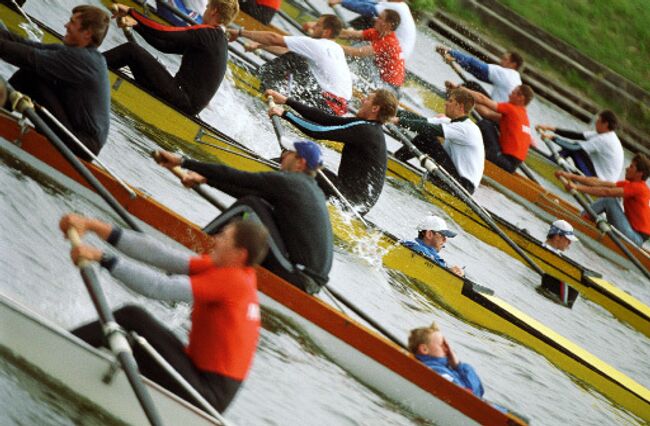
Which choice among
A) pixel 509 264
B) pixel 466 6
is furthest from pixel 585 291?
pixel 466 6

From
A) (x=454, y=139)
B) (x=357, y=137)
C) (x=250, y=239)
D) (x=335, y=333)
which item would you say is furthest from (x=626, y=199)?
(x=250, y=239)

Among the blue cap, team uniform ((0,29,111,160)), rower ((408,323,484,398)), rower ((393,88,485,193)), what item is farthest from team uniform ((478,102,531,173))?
the blue cap

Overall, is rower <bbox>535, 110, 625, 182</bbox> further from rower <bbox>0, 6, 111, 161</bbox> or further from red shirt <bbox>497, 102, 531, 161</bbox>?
rower <bbox>0, 6, 111, 161</bbox>

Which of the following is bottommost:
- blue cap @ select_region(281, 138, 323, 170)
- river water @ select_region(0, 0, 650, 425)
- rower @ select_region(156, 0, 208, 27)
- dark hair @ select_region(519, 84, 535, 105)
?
river water @ select_region(0, 0, 650, 425)

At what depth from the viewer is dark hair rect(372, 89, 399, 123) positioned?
36.6 ft

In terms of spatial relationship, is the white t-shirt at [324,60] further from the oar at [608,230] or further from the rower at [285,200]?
the rower at [285,200]

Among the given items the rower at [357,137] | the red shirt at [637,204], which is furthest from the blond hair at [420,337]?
the red shirt at [637,204]

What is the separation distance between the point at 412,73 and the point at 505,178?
3579 millimetres

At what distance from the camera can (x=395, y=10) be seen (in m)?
17.4

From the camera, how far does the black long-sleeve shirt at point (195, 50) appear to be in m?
11.4

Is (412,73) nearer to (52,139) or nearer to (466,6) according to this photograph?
(466,6)

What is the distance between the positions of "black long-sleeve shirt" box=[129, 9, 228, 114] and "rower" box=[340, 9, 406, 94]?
538 cm

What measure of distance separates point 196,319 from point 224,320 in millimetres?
172

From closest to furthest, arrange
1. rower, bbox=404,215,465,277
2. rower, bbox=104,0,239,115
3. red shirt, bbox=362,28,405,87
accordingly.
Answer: rower, bbox=104,0,239,115, rower, bbox=404,215,465,277, red shirt, bbox=362,28,405,87
